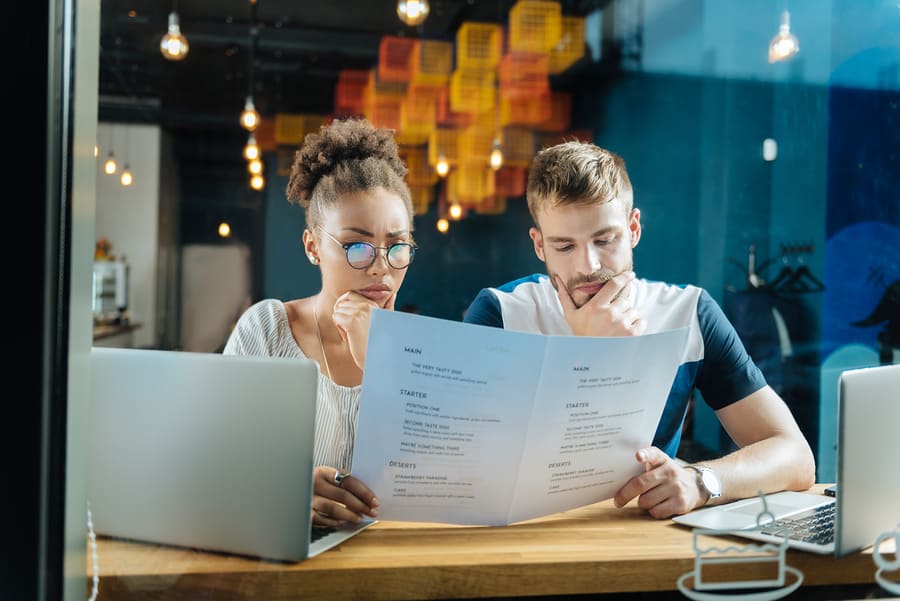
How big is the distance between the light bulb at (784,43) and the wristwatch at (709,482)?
9.16 ft

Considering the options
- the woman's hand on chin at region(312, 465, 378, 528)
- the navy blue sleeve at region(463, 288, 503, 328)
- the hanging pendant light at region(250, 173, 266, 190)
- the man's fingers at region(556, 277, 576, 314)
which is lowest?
the woman's hand on chin at region(312, 465, 378, 528)

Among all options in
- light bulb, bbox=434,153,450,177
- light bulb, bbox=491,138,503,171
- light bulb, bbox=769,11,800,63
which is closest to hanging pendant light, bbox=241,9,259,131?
light bulb, bbox=434,153,450,177

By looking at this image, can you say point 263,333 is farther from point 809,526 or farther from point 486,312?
point 809,526

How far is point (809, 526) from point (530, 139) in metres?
4.31

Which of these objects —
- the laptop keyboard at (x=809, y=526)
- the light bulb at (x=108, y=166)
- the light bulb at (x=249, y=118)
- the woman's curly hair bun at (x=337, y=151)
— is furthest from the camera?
the light bulb at (x=249, y=118)

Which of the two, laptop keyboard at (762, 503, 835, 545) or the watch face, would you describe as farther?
the watch face

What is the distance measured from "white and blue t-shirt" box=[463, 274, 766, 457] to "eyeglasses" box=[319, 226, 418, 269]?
187 millimetres

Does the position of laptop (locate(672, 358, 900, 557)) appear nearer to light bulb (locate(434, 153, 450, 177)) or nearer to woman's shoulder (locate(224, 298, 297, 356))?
woman's shoulder (locate(224, 298, 297, 356))

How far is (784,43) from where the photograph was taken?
3.87 meters

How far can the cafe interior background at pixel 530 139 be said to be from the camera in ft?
10.3

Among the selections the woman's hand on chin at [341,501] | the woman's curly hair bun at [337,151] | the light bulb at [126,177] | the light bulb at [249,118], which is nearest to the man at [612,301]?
the woman's curly hair bun at [337,151]

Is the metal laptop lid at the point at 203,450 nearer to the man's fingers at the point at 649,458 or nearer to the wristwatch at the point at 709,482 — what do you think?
the man's fingers at the point at 649,458

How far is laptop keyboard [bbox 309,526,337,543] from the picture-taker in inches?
40.0

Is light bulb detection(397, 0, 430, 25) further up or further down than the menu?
further up
